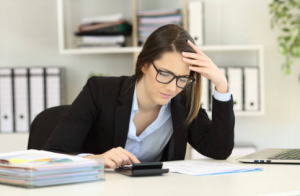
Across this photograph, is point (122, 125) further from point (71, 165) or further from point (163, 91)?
point (71, 165)

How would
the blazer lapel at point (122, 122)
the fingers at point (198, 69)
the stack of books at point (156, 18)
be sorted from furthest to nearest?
the stack of books at point (156, 18), the blazer lapel at point (122, 122), the fingers at point (198, 69)

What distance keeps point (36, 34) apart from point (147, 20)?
863 mm

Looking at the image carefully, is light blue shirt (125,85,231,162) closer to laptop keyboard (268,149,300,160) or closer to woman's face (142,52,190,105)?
woman's face (142,52,190,105)

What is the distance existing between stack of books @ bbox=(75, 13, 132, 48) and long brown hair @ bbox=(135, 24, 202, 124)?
125 cm

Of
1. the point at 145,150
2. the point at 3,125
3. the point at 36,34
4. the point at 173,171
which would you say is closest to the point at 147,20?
the point at 36,34

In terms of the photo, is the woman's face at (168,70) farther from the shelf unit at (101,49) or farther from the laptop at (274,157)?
the shelf unit at (101,49)

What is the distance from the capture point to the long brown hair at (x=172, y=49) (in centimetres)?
153

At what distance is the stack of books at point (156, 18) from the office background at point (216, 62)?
33 cm

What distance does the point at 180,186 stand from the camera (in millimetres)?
988

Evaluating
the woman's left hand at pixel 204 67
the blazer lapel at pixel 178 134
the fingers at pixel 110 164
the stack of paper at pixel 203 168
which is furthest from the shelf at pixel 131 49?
the fingers at pixel 110 164

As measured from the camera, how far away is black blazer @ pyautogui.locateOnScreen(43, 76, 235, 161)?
1.52 metres

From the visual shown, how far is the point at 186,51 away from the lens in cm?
153

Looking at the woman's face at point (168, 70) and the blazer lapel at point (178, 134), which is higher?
the woman's face at point (168, 70)

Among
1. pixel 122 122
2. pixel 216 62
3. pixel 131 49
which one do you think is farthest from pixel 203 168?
pixel 216 62
